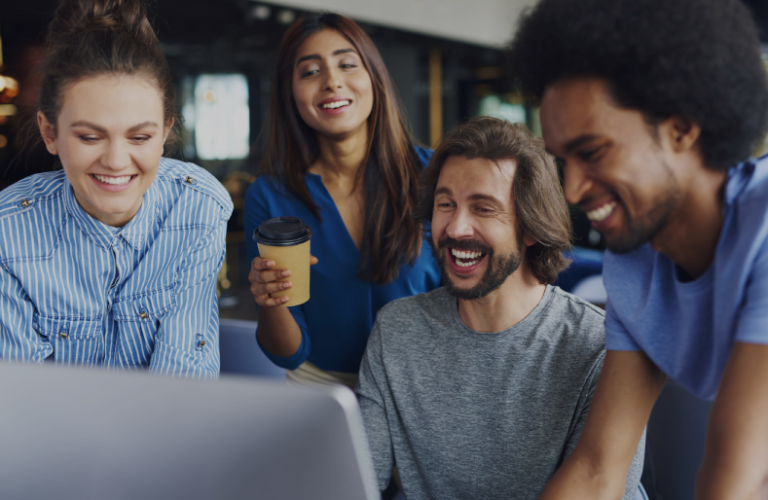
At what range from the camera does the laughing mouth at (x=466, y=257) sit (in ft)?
4.69

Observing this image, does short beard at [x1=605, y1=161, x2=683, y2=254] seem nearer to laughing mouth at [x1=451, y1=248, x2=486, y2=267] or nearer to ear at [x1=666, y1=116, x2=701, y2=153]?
ear at [x1=666, y1=116, x2=701, y2=153]

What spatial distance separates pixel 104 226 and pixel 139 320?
0.21 metres

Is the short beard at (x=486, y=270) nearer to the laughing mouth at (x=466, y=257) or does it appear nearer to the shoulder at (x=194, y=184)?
the laughing mouth at (x=466, y=257)

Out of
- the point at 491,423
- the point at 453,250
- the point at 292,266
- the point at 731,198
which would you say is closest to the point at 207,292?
the point at 292,266

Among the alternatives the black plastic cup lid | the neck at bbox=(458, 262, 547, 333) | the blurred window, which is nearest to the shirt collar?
the black plastic cup lid

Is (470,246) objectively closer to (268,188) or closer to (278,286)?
(278,286)

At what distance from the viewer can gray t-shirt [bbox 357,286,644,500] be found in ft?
4.43

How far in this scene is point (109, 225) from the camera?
131cm

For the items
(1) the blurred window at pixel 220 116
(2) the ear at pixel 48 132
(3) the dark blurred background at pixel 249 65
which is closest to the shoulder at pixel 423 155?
(2) the ear at pixel 48 132

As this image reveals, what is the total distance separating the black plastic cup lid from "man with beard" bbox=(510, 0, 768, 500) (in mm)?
636

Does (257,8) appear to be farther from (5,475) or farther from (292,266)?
(5,475)

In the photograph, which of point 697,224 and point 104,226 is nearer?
point 697,224

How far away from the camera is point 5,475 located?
0.67 metres

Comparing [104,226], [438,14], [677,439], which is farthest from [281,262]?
[438,14]
